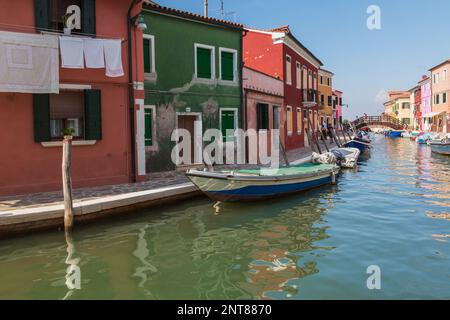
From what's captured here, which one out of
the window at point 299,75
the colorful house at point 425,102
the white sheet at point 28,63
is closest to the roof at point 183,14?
the white sheet at point 28,63

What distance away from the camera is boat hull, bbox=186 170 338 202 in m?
10.7

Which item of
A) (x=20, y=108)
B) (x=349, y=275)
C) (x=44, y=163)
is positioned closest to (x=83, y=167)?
(x=44, y=163)

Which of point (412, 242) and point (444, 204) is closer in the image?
point (412, 242)

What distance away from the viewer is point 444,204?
448 inches

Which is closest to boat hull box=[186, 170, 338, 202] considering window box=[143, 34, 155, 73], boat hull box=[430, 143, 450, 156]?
window box=[143, 34, 155, 73]

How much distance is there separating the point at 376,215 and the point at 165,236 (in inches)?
214

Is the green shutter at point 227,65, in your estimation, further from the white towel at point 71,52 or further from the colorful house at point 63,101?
the white towel at point 71,52

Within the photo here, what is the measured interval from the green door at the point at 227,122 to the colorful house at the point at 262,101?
0.97m

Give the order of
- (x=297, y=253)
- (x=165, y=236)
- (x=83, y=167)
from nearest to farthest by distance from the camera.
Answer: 1. (x=297, y=253)
2. (x=165, y=236)
3. (x=83, y=167)

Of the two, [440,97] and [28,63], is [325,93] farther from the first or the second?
[28,63]

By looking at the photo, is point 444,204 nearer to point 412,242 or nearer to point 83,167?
point 412,242

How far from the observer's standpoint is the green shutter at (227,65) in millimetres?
17036

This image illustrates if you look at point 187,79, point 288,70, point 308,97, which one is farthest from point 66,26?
point 308,97

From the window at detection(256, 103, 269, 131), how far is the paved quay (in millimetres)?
8144
